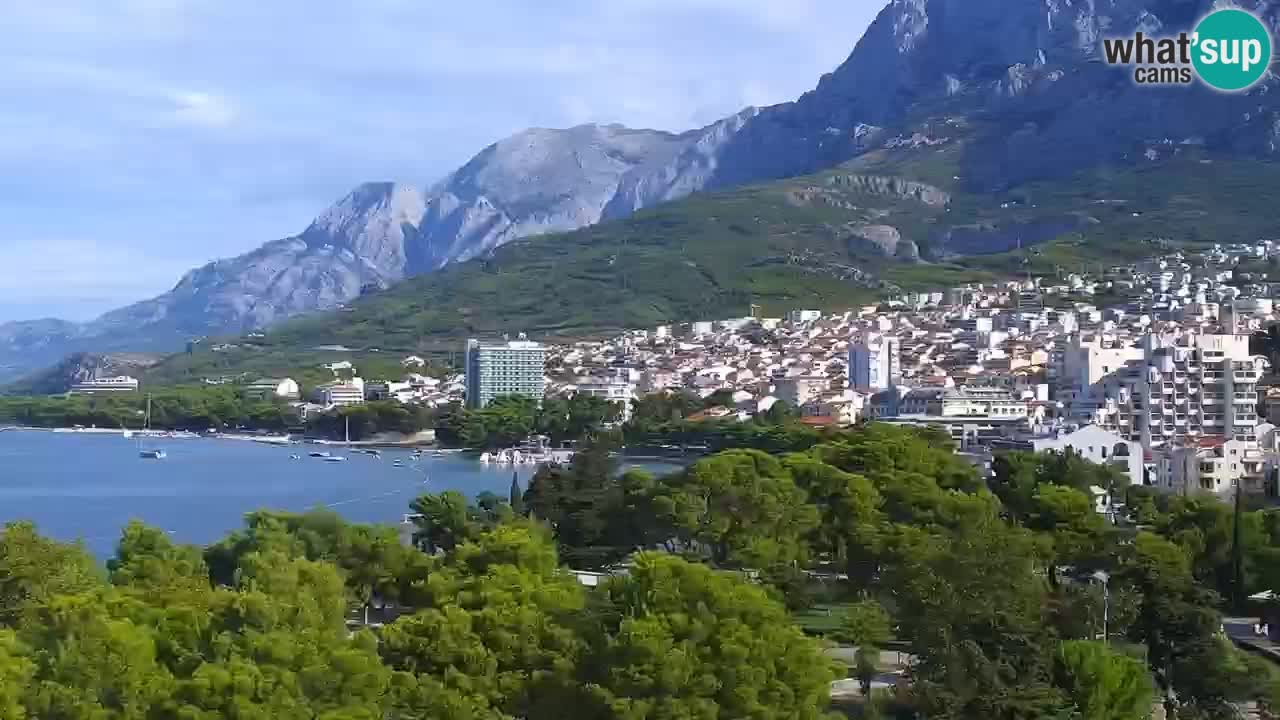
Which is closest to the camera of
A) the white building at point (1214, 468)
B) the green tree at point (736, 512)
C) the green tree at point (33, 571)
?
the green tree at point (33, 571)

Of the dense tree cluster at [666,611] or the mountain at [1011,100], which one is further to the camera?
the mountain at [1011,100]

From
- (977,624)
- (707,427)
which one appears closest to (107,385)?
(707,427)

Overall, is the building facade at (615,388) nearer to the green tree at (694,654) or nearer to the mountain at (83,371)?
the mountain at (83,371)

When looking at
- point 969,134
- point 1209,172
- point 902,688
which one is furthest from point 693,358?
point 902,688

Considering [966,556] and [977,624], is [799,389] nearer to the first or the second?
[966,556]

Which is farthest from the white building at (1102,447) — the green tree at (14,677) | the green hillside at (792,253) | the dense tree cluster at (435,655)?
the green hillside at (792,253)

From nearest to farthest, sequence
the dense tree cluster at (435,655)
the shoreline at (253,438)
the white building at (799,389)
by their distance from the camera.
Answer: the dense tree cluster at (435,655), the white building at (799,389), the shoreline at (253,438)

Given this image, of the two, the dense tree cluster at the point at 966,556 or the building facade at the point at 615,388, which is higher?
the building facade at the point at 615,388
